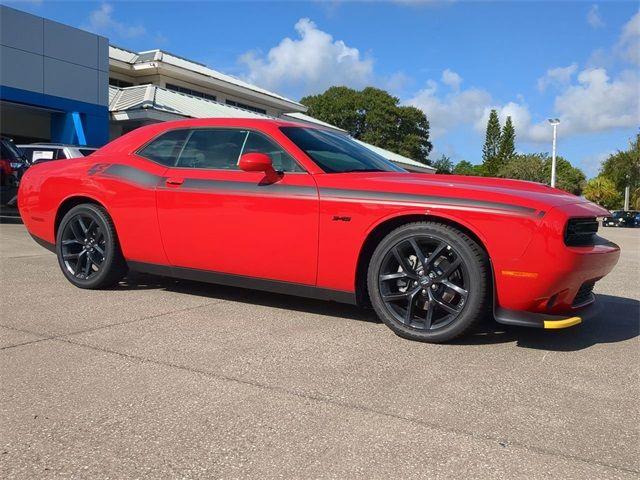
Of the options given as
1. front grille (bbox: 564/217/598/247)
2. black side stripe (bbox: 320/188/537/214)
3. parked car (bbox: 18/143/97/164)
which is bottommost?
front grille (bbox: 564/217/598/247)

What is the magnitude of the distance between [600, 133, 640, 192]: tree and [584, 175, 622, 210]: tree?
6247mm

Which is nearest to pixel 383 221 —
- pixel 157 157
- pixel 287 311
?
pixel 287 311

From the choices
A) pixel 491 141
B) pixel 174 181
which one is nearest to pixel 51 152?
pixel 174 181

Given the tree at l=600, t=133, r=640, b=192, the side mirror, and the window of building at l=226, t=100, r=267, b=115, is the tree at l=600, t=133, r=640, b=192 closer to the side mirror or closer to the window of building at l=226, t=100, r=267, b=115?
the window of building at l=226, t=100, r=267, b=115

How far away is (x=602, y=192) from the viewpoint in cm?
6162

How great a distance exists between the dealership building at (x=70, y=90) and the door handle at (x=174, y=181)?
14.9 meters

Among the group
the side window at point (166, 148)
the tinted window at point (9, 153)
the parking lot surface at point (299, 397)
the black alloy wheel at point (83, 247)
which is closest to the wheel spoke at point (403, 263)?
the parking lot surface at point (299, 397)

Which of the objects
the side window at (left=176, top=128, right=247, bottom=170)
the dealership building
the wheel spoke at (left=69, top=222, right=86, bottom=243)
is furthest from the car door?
the dealership building

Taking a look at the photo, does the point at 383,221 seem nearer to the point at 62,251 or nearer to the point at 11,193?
the point at 62,251

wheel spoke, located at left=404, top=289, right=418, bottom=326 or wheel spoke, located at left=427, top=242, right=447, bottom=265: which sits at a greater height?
wheel spoke, located at left=427, top=242, right=447, bottom=265

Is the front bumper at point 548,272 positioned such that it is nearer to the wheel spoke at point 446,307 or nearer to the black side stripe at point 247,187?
the wheel spoke at point 446,307

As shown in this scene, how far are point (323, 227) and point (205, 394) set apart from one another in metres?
1.58

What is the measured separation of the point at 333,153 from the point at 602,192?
6474cm

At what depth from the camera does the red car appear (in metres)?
3.50
